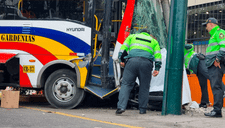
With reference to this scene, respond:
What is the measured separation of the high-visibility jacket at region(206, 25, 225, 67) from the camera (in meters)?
7.07

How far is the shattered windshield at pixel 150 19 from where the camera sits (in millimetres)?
8289

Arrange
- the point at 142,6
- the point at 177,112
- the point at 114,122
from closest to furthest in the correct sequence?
the point at 114,122
the point at 177,112
the point at 142,6

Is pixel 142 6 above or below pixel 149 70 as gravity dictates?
above

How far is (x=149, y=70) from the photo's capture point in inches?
304

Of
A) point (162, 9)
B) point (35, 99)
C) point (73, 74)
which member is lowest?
point (35, 99)

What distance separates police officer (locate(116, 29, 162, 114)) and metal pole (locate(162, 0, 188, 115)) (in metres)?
0.31

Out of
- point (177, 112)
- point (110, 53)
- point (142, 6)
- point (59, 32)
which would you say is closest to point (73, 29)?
point (59, 32)

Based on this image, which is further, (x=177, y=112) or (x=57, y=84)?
(x=57, y=84)

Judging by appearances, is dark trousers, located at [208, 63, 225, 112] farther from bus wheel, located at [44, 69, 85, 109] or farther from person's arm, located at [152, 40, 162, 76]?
bus wheel, located at [44, 69, 85, 109]

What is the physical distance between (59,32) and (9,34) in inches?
45.0

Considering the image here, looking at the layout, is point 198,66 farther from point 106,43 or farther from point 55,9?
point 55,9

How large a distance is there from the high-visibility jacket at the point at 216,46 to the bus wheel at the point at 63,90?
2.82m

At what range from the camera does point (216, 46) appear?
285 inches

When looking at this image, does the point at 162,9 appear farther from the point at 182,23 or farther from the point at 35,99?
the point at 35,99
